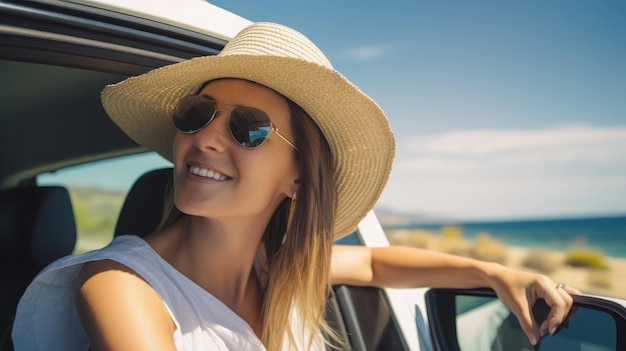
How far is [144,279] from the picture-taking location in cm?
145

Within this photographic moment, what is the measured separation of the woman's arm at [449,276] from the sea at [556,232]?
183 ft

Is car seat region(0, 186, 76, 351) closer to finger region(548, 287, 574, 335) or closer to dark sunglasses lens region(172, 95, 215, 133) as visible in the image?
dark sunglasses lens region(172, 95, 215, 133)

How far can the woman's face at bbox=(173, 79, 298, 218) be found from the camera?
5.21 ft

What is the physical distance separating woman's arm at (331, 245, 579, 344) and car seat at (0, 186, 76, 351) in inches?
49.9

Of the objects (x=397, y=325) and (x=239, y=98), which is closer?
(x=239, y=98)

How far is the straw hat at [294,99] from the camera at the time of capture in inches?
60.8

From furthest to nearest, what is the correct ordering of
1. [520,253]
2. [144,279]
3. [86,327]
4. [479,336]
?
[520,253] → [479,336] → [144,279] → [86,327]

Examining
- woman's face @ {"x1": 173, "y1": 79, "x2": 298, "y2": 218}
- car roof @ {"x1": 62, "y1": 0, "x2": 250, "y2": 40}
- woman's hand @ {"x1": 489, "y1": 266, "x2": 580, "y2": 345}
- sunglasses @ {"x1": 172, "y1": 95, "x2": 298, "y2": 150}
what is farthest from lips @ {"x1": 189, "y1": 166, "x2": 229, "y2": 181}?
woman's hand @ {"x1": 489, "y1": 266, "x2": 580, "y2": 345}

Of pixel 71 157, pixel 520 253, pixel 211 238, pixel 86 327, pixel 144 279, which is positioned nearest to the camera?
pixel 86 327

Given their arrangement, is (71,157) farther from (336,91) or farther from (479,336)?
(479,336)

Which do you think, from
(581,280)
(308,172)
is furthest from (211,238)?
(581,280)

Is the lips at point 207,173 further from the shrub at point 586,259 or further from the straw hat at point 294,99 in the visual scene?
the shrub at point 586,259

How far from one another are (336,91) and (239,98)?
29 cm

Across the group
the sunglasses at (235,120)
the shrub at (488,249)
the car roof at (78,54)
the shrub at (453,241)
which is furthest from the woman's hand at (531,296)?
the shrub at (453,241)
